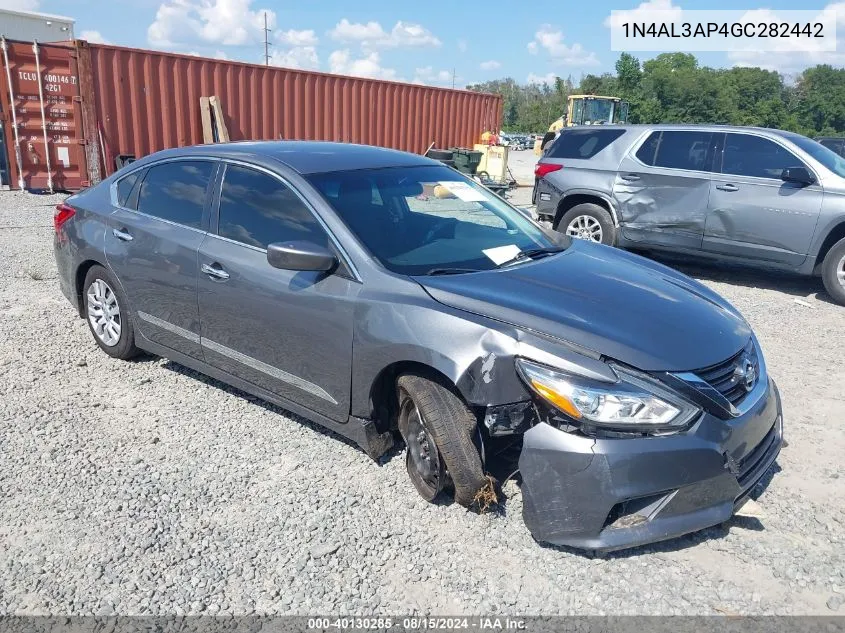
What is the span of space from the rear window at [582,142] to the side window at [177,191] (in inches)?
225

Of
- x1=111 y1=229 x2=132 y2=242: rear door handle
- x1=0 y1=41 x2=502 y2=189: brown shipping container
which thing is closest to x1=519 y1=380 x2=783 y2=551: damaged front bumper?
x1=111 y1=229 x2=132 y2=242: rear door handle

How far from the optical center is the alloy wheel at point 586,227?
8.52 meters

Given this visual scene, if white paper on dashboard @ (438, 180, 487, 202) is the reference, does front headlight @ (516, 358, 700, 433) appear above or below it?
below

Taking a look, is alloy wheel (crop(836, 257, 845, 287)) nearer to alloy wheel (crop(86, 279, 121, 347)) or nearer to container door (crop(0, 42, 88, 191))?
alloy wheel (crop(86, 279, 121, 347))

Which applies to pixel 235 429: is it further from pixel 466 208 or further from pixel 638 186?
pixel 638 186

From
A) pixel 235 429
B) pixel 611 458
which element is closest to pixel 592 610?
pixel 611 458

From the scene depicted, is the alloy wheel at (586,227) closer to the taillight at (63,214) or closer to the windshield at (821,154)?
the windshield at (821,154)

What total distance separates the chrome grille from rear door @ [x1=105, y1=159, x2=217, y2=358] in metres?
2.79

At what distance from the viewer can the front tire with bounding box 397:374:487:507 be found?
9.69 ft

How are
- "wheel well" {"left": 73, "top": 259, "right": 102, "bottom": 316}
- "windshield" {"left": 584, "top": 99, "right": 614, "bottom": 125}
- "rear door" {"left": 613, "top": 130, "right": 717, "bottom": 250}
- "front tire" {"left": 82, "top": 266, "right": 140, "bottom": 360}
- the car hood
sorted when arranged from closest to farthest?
the car hood
"front tire" {"left": 82, "top": 266, "right": 140, "bottom": 360}
"wheel well" {"left": 73, "top": 259, "right": 102, "bottom": 316}
"rear door" {"left": 613, "top": 130, "right": 717, "bottom": 250}
"windshield" {"left": 584, "top": 99, "right": 614, "bottom": 125}

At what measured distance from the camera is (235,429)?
157 inches

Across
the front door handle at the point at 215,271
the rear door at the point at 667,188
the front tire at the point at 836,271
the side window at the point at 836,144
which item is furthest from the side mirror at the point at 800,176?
the side window at the point at 836,144

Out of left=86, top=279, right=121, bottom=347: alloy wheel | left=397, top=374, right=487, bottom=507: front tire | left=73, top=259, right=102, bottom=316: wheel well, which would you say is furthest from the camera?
left=73, top=259, right=102, bottom=316: wheel well

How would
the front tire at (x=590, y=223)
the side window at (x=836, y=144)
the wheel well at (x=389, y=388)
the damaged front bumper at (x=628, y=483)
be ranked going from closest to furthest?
the damaged front bumper at (x=628, y=483), the wheel well at (x=389, y=388), the front tire at (x=590, y=223), the side window at (x=836, y=144)
